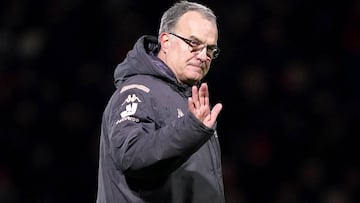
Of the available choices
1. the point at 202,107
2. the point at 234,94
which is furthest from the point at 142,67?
the point at 234,94

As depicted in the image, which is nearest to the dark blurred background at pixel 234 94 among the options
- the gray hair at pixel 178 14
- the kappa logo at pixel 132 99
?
the gray hair at pixel 178 14

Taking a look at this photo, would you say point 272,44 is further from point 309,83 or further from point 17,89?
point 17,89

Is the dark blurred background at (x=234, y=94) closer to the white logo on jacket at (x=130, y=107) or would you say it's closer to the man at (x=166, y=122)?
the man at (x=166, y=122)

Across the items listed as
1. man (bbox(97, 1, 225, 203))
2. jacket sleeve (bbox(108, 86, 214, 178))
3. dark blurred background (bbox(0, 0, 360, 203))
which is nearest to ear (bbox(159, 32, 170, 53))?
man (bbox(97, 1, 225, 203))

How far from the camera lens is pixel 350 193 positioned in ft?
22.8

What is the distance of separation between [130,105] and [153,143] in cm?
25

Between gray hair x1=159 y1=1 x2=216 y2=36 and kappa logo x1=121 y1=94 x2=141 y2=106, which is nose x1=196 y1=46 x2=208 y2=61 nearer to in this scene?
gray hair x1=159 y1=1 x2=216 y2=36

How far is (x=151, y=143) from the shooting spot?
10.5 feet

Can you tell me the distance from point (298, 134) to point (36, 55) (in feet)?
7.64

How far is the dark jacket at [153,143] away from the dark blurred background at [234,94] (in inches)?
134

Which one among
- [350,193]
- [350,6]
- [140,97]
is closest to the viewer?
[140,97]

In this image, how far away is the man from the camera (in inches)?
125

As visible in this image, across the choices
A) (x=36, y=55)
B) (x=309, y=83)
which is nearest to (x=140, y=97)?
(x=309, y=83)

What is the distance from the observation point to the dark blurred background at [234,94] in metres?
7.13
